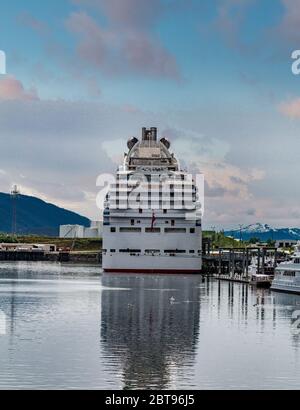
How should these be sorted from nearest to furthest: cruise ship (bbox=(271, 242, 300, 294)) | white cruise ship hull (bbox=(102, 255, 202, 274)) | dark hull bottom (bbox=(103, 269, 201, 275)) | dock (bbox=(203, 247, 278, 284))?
cruise ship (bbox=(271, 242, 300, 294)), dock (bbox=(203, 247, 278, 284)), dark hull bottom (bbox=(103, 269, 201, 275)), white cruise ship hull (bbox=(102, 255, 202, 274))

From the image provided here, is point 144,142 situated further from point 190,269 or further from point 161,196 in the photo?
point 190,269

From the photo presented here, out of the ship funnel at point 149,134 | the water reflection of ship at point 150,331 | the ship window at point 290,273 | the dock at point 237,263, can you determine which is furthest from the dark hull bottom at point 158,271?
the ship window at point 290,273

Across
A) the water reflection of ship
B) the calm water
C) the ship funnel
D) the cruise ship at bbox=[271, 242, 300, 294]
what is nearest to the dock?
the cruise ship at bbox=[271, 242, 300, 294]

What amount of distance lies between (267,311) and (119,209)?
58593mm

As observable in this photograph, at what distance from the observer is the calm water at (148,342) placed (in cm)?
3266

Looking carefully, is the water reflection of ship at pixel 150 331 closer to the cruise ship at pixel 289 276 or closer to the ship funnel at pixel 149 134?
the cruise ship at pixel 289 276

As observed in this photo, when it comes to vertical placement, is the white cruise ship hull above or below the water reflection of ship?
above

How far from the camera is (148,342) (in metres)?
A: 42.0

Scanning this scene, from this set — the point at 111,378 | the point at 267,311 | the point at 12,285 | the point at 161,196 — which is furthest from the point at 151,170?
the point at 111,378

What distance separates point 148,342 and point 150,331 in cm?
466

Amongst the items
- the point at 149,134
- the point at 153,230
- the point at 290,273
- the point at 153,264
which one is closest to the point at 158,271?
the point at 153,264

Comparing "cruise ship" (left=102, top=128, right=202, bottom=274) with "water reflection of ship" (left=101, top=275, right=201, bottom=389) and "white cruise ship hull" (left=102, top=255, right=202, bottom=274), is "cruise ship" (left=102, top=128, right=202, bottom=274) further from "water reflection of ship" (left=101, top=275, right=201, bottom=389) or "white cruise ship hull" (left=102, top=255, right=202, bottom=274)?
"water reflection of ship" (left=101, top=275, right=201, bottom=389)

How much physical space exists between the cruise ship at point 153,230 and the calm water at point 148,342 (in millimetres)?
39837

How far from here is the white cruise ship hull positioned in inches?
4500
